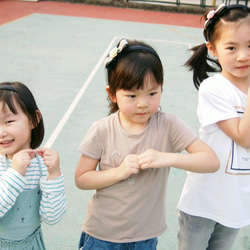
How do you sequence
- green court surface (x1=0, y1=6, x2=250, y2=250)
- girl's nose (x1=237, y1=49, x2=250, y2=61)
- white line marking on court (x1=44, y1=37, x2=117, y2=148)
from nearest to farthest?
1. girl's nose (x1=237, y1=49, x2=250, y2=61)
2. green court surface (x1=0, y1=6, x2=250, y2=250)
3. white line marking on court (x1=44, y1=37, x2=117, y2=148)

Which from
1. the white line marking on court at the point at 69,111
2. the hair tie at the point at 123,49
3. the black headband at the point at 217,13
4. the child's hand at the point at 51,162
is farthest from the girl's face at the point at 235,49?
the white line marking on court at the point at 69,111

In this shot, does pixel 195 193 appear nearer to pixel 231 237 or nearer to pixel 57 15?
pixel 231 237

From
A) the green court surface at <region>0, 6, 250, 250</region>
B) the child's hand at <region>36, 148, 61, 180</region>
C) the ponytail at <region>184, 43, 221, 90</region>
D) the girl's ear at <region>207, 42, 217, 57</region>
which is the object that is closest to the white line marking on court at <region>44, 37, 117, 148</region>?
the green court surface at <region>0, 6, 250, 250</region>

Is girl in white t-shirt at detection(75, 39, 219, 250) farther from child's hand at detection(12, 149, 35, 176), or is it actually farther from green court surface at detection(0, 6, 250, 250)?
green court surface at detection(0, 6, 250, 250)

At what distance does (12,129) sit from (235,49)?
1115 mm

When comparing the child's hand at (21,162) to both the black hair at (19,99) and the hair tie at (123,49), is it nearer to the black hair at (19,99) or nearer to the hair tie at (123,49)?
the black hair at (19,99)

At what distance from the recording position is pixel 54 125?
4.33 metres

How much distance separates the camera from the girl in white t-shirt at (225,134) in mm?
1723

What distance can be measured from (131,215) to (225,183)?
52 centimetres

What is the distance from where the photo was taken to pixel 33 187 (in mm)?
1612

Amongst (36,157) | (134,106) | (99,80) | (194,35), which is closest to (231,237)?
(134,106)

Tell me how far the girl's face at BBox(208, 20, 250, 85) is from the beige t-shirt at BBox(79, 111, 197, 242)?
15.3 inches

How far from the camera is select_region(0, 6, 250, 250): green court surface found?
2.99 meters

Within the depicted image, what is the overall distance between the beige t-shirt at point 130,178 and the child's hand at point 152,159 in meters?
0.12
